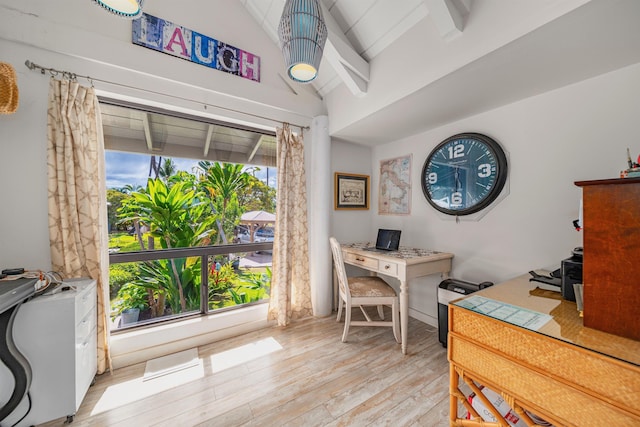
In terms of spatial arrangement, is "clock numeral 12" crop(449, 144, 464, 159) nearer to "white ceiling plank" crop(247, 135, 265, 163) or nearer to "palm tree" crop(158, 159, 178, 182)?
"white ceiling plank" crop(247, 135, 265, 163)

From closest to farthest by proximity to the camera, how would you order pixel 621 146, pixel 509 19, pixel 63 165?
pixel 509 19
pixel 621 146
pixel 63 165

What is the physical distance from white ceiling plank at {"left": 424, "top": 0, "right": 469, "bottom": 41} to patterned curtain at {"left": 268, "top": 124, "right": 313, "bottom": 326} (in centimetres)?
148

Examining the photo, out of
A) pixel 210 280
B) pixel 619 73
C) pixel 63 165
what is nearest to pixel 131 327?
pixel 210 280

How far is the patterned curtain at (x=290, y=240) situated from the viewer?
2301 mm

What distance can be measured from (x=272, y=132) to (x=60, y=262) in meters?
1.95

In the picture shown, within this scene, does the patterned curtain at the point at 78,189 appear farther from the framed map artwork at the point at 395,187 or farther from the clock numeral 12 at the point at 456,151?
the clock numeral 12 at the point at 456,151

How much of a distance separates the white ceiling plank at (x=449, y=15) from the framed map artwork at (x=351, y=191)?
5.31 ft

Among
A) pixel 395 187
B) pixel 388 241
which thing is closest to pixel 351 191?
pixel 395 187

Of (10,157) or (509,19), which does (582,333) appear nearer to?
(509,19)

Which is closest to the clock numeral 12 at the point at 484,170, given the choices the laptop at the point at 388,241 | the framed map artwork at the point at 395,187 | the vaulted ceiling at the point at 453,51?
the vaulted ceiling at the point at 453,51

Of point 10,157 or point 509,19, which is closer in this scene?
point 509,19

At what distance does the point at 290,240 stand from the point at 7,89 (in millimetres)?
2105

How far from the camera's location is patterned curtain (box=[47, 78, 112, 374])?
1474mm

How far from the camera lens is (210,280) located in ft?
7.30
